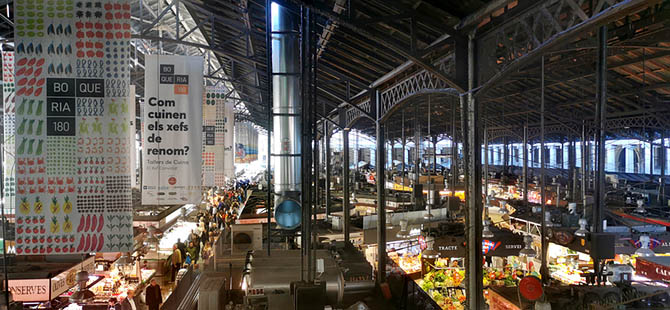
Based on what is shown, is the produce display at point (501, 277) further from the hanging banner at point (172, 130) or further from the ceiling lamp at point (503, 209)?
the hanging banner at point (172, 130)

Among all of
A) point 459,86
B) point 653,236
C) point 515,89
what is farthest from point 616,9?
point 515,89

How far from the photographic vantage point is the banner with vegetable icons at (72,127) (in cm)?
385

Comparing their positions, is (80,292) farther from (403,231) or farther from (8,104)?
(403,231)

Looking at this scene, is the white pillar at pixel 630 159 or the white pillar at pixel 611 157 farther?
the white pillar at pixel 611 157

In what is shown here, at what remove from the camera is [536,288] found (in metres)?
5.45

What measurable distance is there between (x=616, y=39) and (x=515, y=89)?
850 cm

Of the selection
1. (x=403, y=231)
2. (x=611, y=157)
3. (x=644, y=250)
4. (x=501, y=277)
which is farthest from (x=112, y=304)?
(x=611, y=157)

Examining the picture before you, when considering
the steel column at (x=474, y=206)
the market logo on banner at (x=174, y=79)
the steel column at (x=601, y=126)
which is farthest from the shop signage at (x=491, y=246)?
the market logo on banner at (x=174, y=79)

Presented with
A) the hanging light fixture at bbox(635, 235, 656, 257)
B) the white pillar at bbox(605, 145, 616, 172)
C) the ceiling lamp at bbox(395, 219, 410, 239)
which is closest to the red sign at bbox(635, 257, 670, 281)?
the hanging light fixture at bbox(635, 235, 656, 257)

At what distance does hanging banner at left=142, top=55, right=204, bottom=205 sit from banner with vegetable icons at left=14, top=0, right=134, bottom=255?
83.9 inches

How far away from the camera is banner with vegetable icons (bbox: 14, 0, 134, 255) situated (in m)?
3.85

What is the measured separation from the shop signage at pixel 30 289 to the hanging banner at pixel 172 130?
12.3ft

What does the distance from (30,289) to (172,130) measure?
16.5 ft

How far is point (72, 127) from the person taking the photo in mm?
4004
